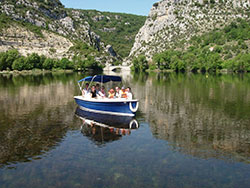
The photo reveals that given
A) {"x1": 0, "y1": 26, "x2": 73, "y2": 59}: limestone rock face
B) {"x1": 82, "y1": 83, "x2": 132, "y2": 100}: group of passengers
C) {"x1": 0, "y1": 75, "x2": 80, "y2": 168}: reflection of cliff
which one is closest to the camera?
{"x1": 0, "y1": 75, "x2": 80, "y2": 168}: reflection of cliff

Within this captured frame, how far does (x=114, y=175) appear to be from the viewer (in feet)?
38.6

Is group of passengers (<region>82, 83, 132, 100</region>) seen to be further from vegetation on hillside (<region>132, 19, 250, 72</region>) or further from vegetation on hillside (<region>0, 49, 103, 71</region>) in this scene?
vegetation on hillside (<region>132, 19, 250, 72</region>)

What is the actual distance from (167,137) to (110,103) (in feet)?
25.4

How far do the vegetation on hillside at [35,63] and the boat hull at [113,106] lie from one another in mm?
107380

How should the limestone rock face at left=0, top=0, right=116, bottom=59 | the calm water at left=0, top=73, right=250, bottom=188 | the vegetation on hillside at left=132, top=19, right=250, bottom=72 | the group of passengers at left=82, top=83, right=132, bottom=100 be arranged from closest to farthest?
the calm water at left=0, top=73, right=250, bottom=188 < the group of passengers at left=82, top=83, right=132, bottom=100 < the vegetation on hillside at left=132, top=19, right=250, bottom=72 < the limestone rock face at left=0, top=0, right=116, bottom=59

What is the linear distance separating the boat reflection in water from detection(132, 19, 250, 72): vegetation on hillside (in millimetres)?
116851

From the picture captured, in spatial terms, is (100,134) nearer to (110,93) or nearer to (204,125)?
(110,93)

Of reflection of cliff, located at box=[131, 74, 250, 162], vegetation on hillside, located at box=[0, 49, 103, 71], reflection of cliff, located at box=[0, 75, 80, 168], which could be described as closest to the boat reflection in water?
reflection of cliff, located at box=[0, 75, 80, 168]

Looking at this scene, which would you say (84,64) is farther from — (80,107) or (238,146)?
(238,146)

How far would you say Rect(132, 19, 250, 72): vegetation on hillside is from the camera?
134 m

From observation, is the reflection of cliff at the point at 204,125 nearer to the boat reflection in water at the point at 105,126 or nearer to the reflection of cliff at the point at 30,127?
the boat reflection in water at the point at 105,126

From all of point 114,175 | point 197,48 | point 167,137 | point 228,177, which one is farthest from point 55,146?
point 197,48

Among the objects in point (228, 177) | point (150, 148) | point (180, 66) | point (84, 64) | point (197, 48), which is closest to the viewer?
point (228, 177)

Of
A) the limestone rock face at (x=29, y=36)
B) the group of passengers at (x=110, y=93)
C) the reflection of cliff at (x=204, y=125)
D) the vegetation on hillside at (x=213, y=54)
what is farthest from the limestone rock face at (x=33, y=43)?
the reflection of cliff at (x=204, y=125)
